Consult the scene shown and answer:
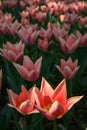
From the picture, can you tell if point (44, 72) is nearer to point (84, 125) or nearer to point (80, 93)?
point (80, 93)

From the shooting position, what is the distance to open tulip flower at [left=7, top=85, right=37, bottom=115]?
1.68 metres

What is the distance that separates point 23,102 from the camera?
1.68 meters

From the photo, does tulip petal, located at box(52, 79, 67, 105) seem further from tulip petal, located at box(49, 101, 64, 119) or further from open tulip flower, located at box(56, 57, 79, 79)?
open tulip flower, located at box(56, 57, 79, 79)

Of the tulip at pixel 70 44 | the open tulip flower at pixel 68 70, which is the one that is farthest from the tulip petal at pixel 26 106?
the tulip at pixel 70 44

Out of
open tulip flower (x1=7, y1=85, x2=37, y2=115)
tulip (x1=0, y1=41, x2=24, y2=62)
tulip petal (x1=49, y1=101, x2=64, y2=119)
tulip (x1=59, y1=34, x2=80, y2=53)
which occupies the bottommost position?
tulip (x1=59, y1=34, x2=80, y2=53)

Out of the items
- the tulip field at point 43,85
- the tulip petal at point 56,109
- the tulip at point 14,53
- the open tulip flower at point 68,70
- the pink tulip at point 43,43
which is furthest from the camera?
the pink tulip at point 43,43

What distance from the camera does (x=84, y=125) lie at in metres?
2.43

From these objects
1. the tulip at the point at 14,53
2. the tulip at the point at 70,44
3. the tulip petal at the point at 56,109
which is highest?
the tulip petal at the point at 56,109

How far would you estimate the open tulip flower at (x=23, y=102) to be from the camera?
5.51ft

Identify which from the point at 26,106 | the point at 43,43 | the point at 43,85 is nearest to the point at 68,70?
the point at 43,85

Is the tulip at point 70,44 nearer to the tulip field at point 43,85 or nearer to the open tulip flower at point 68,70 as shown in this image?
the tulip field at point 43,85

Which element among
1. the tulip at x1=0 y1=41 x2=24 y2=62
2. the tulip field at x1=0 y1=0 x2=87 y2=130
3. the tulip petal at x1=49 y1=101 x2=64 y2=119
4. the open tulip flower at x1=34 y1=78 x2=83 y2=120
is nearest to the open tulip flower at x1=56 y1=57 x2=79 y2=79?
the tulip field at x1=0 y1=0 x2=87 y2=130

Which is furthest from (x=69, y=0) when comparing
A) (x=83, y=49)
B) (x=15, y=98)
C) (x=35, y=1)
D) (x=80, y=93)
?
(x=15, y=98)

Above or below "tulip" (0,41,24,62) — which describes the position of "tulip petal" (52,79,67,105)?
above
